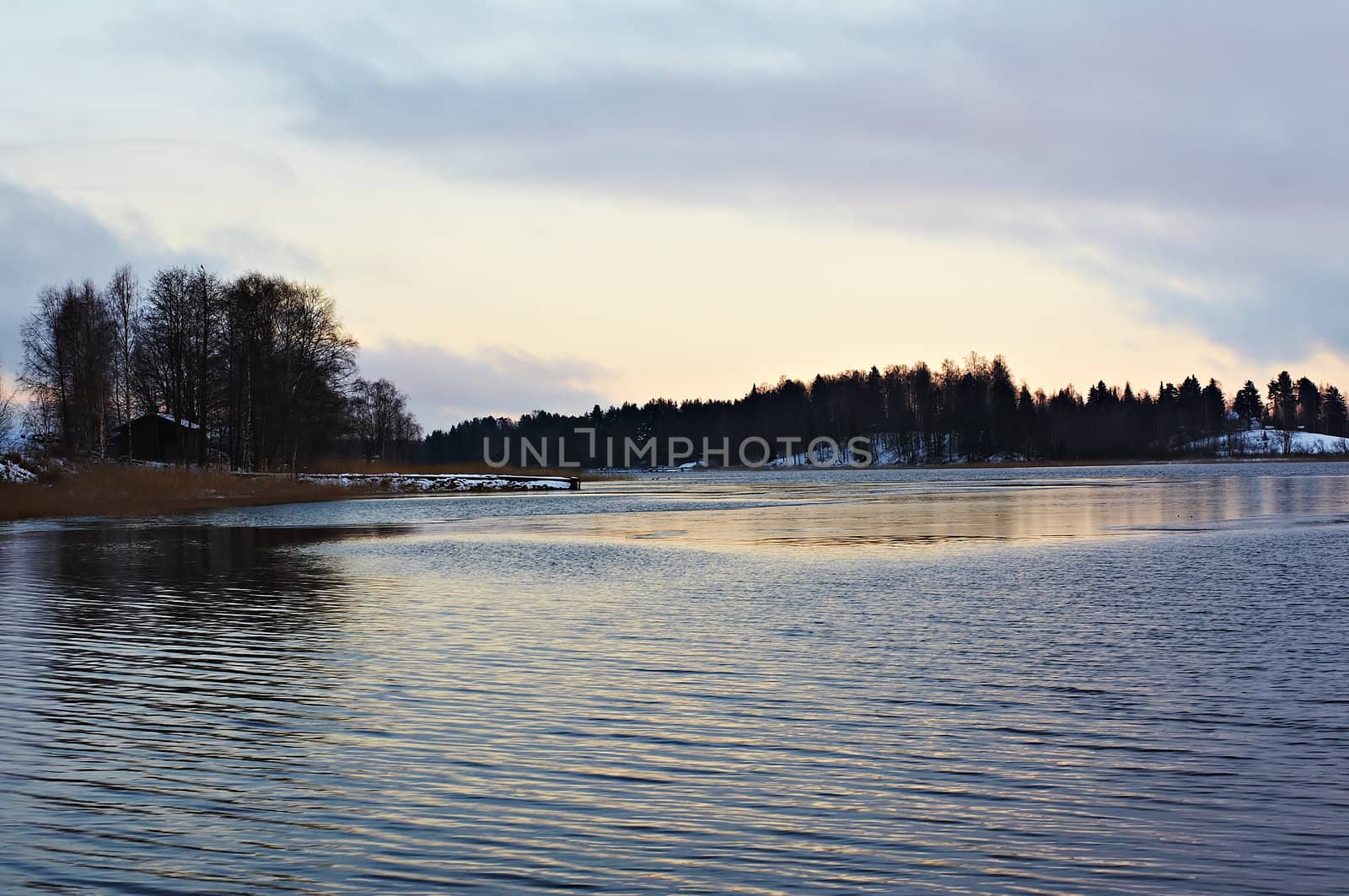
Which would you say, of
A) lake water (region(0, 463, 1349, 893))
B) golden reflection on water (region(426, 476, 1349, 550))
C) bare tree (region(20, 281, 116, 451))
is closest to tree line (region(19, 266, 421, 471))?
bare tree (region(20, 281, 116, 451))

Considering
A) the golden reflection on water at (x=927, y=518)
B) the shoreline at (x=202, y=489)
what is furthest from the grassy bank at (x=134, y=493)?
the golden reflection on water at (x=927, y=518)

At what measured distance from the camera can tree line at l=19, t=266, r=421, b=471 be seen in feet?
243

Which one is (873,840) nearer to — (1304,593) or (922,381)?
(1304,593)

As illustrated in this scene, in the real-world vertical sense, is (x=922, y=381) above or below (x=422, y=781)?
above

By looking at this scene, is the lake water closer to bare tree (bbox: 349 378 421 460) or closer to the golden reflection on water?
the golden reflection on water

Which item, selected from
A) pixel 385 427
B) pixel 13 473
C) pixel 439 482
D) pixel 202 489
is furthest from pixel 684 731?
pixel 385 427

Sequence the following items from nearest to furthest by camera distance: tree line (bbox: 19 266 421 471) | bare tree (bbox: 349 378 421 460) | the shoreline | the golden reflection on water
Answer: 1. the golden reflection on water
2. the shoreline
3. tree line (bbox: 19 266 421 471)
4. bare tree (bbox: 349 378 421 460)

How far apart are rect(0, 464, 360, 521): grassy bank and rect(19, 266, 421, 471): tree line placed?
8995mm

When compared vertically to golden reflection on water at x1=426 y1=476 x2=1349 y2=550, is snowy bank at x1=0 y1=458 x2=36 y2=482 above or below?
above

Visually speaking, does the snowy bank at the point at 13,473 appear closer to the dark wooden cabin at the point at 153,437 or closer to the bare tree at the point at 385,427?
the dark wooden cabin at the point at 153,437

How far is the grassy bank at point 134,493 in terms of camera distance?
48.1 meters

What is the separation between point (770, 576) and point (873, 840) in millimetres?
15519

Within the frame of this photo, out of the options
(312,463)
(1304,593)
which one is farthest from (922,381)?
(1304,593)

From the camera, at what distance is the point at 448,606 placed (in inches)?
717
